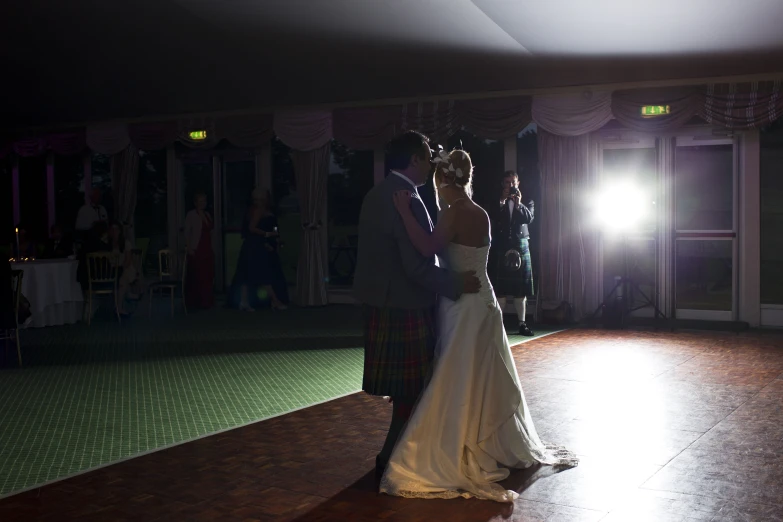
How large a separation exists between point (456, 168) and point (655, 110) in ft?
20.7

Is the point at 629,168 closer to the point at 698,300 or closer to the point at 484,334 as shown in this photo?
the point at 698,300

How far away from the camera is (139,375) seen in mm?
6754

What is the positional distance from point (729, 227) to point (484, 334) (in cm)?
680

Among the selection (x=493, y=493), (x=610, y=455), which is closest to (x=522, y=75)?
(x=610, y=455)

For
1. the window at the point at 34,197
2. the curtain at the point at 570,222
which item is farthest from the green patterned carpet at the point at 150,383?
the window at the point at 34,197

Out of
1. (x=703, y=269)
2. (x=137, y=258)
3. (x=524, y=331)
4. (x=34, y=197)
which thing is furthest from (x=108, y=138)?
(x=703, y=269)

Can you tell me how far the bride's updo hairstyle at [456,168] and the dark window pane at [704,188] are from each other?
6620 millimetres

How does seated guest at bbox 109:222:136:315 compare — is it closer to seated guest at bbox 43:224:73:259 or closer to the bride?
seated guest at bbox 43:224:73:259

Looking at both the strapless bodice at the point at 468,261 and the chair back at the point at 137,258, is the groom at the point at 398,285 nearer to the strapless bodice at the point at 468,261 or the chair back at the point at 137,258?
the strapless bodice at the point at 468,261

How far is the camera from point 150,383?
641cm

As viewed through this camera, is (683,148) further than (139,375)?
Yes

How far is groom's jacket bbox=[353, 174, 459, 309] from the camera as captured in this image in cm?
371

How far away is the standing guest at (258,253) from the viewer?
11.2 metres

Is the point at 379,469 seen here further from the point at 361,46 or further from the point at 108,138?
the point at 108,138
